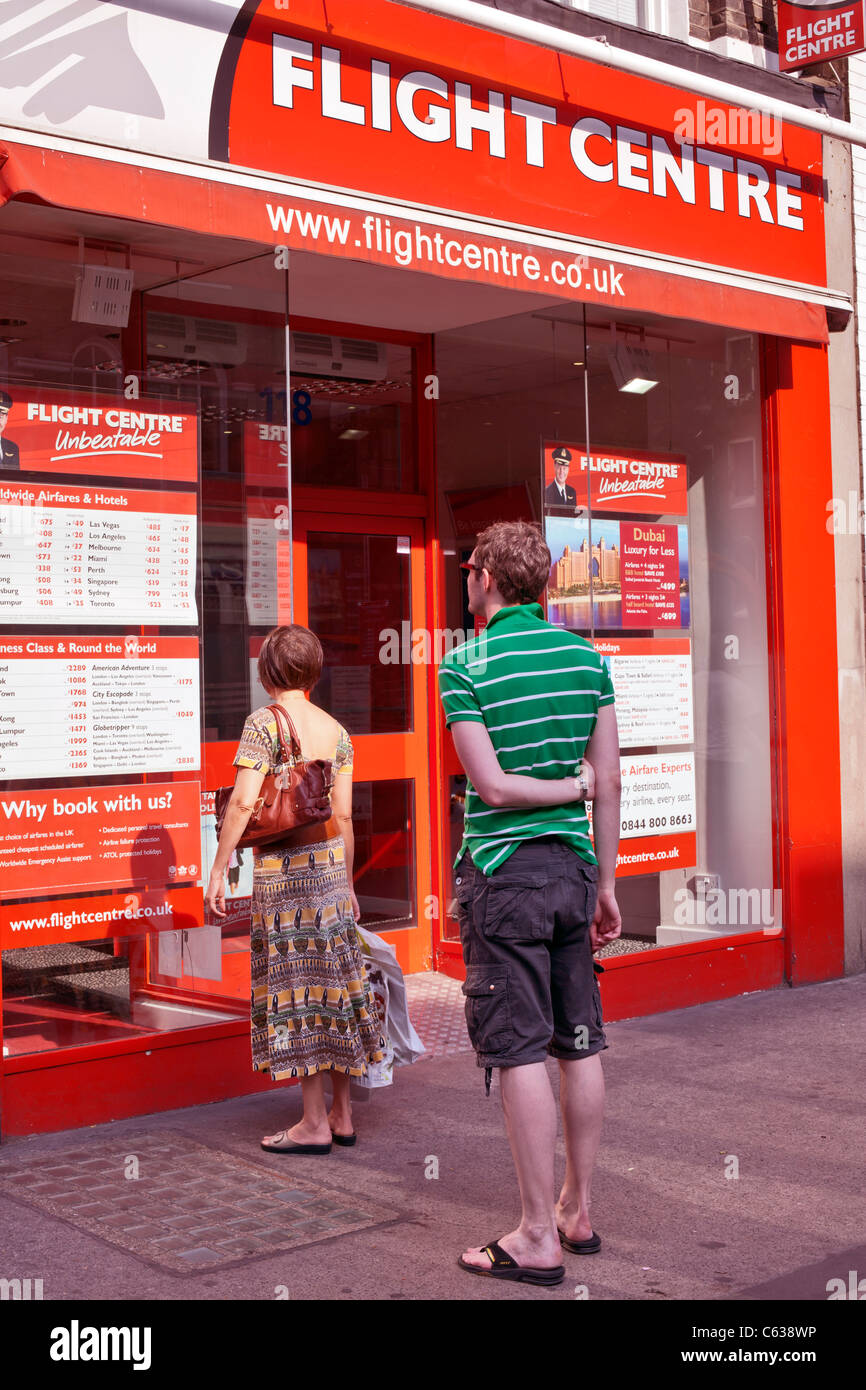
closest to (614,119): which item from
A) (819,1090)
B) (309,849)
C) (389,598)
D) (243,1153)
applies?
(389,598)

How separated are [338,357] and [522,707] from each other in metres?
4.03

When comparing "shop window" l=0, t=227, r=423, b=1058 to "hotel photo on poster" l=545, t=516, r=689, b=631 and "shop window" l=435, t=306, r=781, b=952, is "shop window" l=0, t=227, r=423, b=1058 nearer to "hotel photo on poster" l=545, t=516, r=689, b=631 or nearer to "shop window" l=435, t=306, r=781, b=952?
"hotel photo on poster" l=545, t=516, r=689, b=631

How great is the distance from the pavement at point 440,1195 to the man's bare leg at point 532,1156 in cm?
10

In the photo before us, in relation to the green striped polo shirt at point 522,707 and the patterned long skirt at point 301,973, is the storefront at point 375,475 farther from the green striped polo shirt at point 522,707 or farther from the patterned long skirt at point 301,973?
the green striped polo shirt at point 522,707

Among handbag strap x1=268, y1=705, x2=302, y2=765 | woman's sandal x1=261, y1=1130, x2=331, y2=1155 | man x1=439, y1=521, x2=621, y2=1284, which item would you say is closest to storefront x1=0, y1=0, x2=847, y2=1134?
woman's sandal x1=261, y1=1130, x2=331, y2=1155

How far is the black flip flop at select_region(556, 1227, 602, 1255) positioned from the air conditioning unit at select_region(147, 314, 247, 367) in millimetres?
3716

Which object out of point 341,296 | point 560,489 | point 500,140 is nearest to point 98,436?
point 341,296

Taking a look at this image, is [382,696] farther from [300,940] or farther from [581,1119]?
[581,1119]

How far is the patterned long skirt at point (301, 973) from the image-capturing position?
5086 mm

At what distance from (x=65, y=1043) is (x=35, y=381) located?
2372mm

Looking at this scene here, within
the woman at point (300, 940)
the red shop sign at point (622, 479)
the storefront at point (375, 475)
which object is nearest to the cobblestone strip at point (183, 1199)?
the woman at point (300, 940)

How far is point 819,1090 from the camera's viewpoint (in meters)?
5.96

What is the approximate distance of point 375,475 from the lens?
309 inches

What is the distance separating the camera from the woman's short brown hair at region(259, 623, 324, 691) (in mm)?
5152
